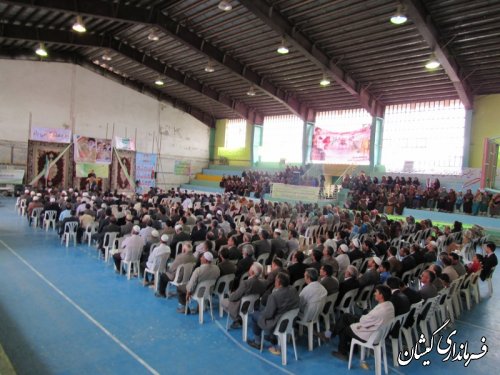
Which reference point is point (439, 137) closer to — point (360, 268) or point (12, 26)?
point (360, 268)

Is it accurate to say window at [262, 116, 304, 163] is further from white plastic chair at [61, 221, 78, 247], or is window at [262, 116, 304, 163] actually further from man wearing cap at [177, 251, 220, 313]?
man wearing cap at [177, 251, 220, 313]

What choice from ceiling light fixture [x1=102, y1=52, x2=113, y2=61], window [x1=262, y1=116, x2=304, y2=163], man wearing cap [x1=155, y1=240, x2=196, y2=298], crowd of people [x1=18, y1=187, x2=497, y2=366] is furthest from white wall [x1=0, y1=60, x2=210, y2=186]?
man wearing cap [x1=155, y1=240, x2=196, y2=298]

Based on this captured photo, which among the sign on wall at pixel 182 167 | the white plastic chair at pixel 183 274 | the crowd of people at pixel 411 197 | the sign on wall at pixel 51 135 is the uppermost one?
the sign on wall at pixel 51 135

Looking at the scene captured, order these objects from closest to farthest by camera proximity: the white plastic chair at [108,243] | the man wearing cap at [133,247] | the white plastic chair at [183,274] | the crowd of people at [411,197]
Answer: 1. the white plastic chair at [183,274]
2. the man wearing cap at [133,247]
3. the white plastic chair at [108,243]
4. the crowd of people at [411,197]

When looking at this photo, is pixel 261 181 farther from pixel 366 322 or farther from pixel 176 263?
pixel 366 322

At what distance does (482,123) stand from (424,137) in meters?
2.62

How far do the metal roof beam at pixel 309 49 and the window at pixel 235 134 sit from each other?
33.5 feet

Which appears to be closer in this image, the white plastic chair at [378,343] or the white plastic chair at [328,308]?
the white plastic chair at [378,343]

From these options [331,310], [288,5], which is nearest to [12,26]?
[288,5]

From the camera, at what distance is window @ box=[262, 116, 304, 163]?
2525cm

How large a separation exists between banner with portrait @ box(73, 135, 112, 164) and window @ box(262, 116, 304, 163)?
10535 mm

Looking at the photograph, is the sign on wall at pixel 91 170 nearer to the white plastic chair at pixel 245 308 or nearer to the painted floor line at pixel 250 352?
the painted floor line at pixel 250 352

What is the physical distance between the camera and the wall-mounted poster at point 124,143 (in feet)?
81.4

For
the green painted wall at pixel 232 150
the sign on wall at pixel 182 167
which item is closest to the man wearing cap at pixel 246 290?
the green painted wall at pixel 232 150
